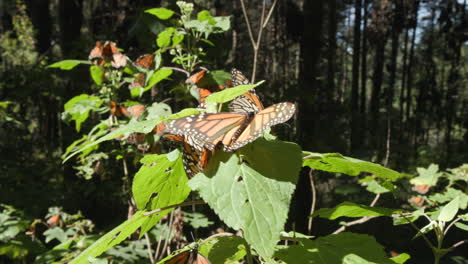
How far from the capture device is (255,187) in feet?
2.18

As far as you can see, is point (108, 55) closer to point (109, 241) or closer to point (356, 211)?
point (109, 241)

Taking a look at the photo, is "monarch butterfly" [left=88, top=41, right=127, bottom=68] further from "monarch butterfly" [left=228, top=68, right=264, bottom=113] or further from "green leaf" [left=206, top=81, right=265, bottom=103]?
"green leaf" [left=206, top=81, right=265, bottom=103]

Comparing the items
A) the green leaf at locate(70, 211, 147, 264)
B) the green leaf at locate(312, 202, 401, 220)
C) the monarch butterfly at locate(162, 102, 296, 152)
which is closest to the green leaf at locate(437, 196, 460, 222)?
the green leaf at locate(312, 202, 401, 220)

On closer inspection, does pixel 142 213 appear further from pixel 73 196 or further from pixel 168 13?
pixel 73 196

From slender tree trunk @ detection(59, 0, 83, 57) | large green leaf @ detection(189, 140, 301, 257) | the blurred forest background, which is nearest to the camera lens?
large green leaf @ detection(189, 140, 301, 257)

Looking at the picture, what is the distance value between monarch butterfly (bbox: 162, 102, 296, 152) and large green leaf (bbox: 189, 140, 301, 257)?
0.12 feet

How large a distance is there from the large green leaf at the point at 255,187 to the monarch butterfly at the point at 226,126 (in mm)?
37

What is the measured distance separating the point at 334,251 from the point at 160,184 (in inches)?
18.6

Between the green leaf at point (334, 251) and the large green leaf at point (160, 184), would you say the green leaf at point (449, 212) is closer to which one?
the green leaf at point (334, 251)

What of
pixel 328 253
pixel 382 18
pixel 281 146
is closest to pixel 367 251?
pixel 328 253

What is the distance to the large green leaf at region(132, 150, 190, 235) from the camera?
0.84 meters

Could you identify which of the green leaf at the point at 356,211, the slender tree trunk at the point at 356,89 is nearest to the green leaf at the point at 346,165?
the green leaf at the point at 356,211

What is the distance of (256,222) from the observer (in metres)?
0.63

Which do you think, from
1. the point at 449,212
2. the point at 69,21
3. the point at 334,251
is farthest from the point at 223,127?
the point at 69,21
